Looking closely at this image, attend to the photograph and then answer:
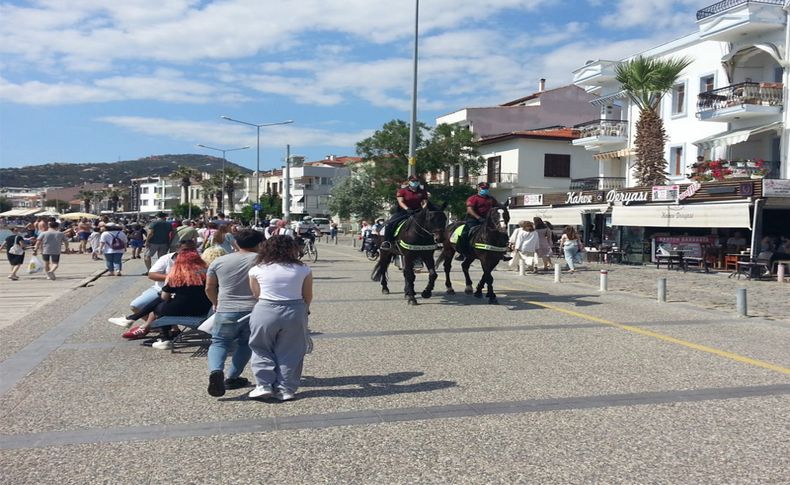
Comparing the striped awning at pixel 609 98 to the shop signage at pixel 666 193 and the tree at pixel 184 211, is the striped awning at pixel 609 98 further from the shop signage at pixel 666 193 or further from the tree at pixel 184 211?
the tree at pixel 184 211

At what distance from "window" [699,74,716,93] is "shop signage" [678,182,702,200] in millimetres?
9217

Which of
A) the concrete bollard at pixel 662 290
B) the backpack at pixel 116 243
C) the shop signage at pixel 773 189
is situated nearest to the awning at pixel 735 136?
the shop signage at pixel 773 189

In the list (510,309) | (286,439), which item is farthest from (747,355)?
(286,439)

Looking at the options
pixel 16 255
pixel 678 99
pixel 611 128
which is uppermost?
pixel 678 99

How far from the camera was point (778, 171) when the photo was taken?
2702 centimetres

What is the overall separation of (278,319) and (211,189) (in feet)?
370

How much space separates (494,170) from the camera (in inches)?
2042

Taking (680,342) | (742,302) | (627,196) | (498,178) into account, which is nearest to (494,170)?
(498,178)

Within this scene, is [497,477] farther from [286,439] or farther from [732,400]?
[732,400]

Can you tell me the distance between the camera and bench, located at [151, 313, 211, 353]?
8.81 metres

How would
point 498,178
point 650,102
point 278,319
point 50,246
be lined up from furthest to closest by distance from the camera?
point 498,178
point 650,102
point 50,246
point 278,319

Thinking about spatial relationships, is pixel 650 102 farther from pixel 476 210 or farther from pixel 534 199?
pixel 476 210

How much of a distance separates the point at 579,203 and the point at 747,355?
22832 millimetres

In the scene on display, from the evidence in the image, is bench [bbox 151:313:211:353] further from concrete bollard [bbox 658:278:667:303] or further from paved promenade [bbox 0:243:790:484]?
concrete bollard [bbox 658:278:667:303]
